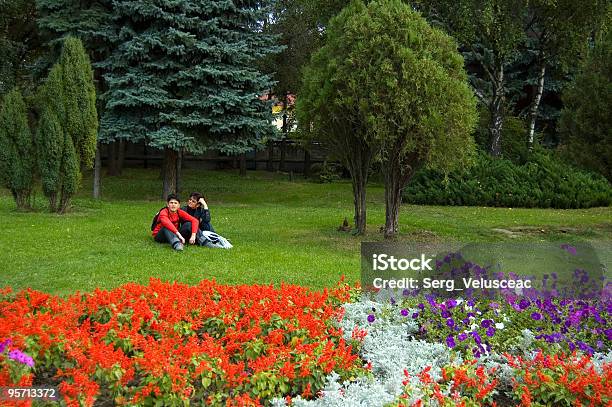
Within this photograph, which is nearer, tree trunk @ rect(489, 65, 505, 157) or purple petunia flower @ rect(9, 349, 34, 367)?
purple petunia flower @ rect(9, 349, 34, 367)

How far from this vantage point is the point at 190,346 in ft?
12.1

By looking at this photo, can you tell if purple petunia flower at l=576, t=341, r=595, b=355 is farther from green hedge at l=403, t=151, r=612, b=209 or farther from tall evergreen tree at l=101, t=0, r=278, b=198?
green hedge at l=403, t=151, r=612, b=209

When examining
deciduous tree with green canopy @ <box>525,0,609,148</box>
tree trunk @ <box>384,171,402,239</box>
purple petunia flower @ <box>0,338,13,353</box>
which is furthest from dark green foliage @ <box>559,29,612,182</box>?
purple petunia flower @ <box>0,338,13,353</box>

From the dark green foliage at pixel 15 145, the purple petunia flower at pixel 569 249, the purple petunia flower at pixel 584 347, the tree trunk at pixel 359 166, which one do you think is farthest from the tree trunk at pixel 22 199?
the purple petunia flower at pixel 584 347

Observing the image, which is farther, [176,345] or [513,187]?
[513,187]

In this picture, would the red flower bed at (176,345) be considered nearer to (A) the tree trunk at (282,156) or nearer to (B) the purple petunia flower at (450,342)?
(B) the purple petunia flower at (450,342)

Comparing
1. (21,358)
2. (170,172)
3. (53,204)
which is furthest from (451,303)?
(170,172)

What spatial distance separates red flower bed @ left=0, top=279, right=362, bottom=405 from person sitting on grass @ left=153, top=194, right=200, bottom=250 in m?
3.82

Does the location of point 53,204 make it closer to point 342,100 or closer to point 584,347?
point 342,100

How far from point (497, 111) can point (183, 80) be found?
31.9 ft

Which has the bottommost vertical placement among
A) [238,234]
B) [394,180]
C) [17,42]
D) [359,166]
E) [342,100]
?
[238,234]

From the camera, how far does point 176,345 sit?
4066mm

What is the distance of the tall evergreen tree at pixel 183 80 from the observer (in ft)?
51.2

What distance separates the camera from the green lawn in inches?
290
